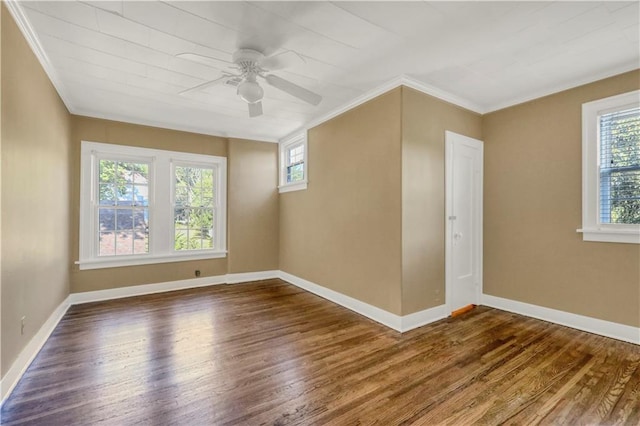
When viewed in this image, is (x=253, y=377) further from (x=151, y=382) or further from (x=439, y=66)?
(x=439, y=66)

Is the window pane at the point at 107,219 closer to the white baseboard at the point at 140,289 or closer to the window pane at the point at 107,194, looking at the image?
the window pane at the point at 107,194

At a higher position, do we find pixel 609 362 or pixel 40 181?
pixel 40 181

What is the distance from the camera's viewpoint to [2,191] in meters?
1.89

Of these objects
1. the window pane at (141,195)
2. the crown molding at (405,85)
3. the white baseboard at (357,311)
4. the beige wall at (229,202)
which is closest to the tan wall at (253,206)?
the beige wall at (229,202)

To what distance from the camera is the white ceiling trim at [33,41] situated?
1.95 meters

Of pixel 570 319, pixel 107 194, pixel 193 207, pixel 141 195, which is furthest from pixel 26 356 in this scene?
pixel 570 319

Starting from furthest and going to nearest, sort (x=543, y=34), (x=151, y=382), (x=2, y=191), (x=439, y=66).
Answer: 1. (x=439, y=66)
2. (x=543, y=34)
3. (x=151, y=382)
4. (x=2, y=191)

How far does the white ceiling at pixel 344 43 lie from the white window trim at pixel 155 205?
3.06 ft

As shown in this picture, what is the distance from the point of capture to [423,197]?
10.6 ft

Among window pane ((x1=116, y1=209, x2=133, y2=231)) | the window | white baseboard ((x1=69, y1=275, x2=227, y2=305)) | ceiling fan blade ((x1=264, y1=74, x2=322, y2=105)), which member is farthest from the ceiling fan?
white baseboard ((x1=69, y1=275, x2=227, y2=305))

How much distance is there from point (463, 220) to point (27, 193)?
14.2 ft

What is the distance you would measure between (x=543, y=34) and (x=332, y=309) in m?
3.36

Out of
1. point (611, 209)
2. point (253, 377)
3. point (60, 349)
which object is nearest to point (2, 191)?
point (60, 349)

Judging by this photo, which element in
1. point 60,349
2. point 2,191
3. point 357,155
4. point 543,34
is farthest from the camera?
point 357,155
